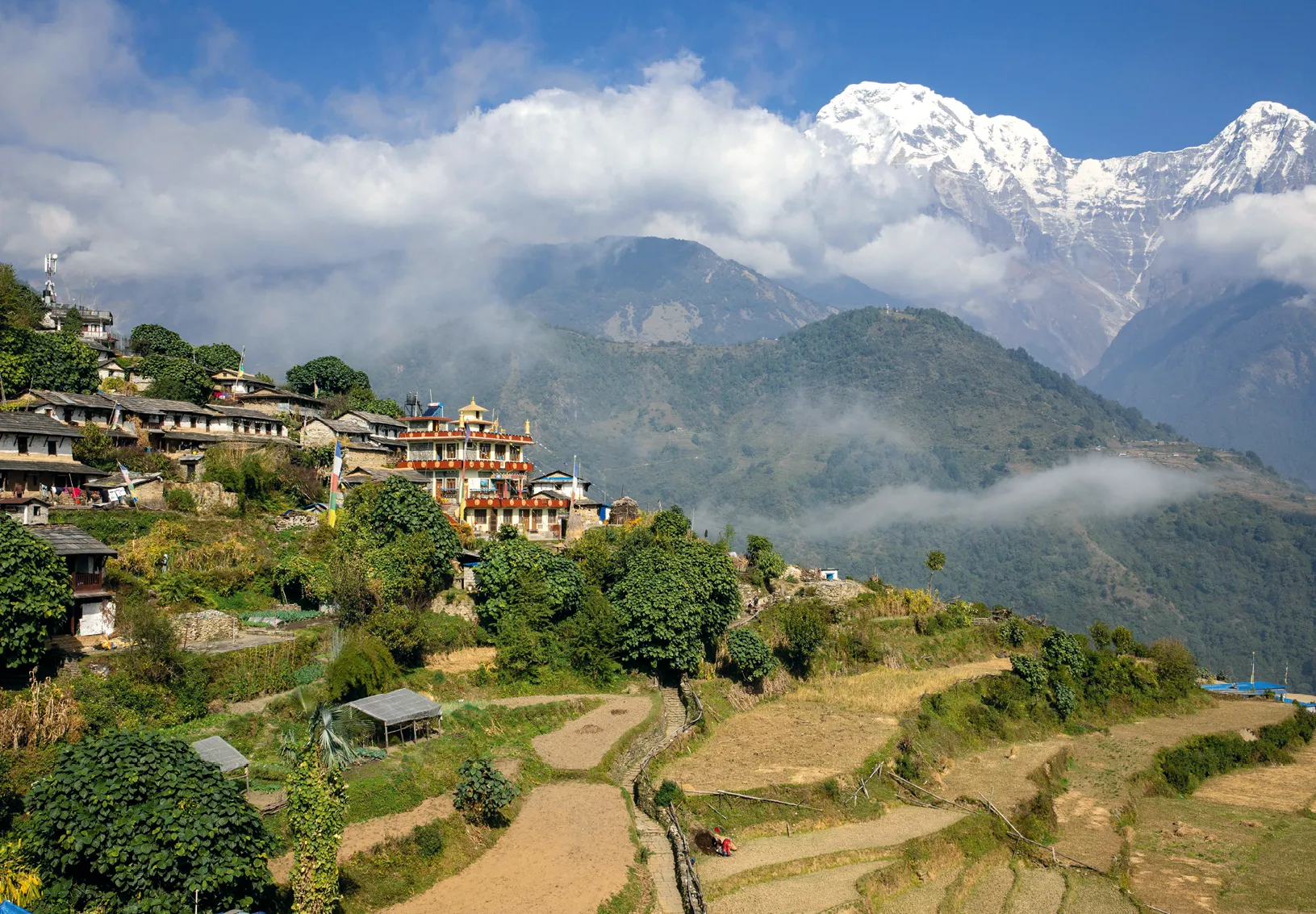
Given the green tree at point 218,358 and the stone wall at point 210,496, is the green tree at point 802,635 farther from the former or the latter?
the green tree at point 218,358

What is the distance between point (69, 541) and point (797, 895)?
29504 mm

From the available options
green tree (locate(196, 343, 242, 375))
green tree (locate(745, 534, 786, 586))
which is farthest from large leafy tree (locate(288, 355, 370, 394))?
green tree (locate(745, 534, 786, 586))

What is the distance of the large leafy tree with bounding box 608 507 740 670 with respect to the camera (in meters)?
47.2

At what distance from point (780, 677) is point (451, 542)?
1971 centimetres

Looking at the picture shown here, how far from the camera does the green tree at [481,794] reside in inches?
1160

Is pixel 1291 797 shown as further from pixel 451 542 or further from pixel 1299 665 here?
pixel 1299 665

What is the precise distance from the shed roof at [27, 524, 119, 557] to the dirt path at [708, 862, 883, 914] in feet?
86.1

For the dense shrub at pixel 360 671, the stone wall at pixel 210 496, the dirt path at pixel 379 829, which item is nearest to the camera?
the dirt path at pixel 379 829

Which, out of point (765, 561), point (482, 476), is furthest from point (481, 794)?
point (765, 561)

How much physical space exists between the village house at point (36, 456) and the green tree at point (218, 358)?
3080 cm

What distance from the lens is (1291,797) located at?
47.5 meters

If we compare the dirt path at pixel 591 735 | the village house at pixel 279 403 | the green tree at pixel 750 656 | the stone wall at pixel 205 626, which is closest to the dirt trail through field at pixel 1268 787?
the green tree at pixel 750 656

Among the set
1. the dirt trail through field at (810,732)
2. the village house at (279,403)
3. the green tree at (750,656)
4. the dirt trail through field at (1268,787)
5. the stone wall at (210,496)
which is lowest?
the dirt trail through field at (1268,787)

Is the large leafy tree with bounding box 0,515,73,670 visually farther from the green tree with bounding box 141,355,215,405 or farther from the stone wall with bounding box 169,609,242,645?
the green tree with bounding box 141,355,215,405
